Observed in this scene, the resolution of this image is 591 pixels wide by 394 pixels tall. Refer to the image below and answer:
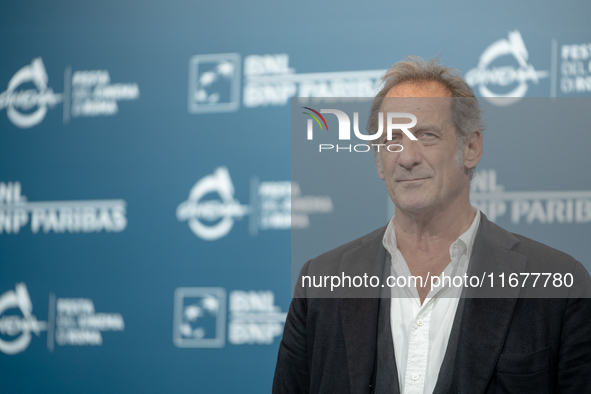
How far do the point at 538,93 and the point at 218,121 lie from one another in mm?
1280

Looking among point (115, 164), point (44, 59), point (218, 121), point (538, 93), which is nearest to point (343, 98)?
point (218, 121)

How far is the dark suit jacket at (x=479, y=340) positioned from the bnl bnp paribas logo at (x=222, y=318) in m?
0.77

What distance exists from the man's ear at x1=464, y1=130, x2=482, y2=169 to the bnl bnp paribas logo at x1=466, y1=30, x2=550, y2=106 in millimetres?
630

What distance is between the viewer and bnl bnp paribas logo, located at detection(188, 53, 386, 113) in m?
2.16

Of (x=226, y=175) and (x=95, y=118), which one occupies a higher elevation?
(x=95, y=118)

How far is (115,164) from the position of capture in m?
2.41

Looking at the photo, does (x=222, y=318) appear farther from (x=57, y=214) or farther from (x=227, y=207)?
(x=57, y=214)

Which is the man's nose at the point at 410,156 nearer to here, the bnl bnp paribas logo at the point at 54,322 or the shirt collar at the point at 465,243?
the shirt collar at the point at 465,243

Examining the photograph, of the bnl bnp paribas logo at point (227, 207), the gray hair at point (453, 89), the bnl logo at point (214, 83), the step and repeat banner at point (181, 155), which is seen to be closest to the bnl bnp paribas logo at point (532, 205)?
the step and repeat banner at point (181, 155)

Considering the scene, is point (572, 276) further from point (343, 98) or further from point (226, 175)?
point (226, 175)

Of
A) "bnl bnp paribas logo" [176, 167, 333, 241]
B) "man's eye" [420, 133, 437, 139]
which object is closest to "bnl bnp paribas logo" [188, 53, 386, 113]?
"bnl bnp paribas logo" [176, 167, 333, 241]

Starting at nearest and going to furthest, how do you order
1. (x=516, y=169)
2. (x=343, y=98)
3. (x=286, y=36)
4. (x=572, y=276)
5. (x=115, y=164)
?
(x=572, y=276), (x=516, y=169), (x=343, y=98), (x=286, y=36), (x=115, y=164)

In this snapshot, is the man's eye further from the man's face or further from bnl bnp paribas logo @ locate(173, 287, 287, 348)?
bnl bnp paribas logo @ locate(173, 287, 287, 348)

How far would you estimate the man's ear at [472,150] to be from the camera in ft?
4.66
